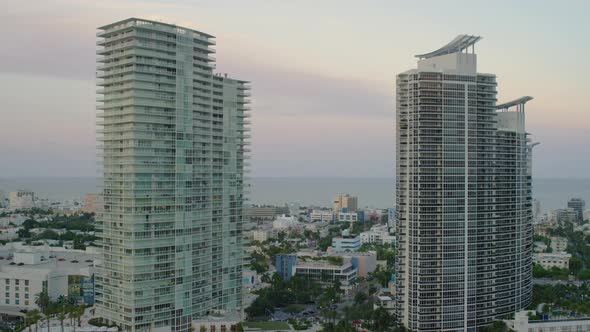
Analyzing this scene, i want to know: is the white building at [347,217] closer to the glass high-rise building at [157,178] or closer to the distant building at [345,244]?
the distant building at [345,244]

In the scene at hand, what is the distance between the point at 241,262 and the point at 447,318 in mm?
16676

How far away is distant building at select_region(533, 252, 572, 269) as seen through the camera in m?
73.1

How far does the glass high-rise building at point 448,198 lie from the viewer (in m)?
41.2

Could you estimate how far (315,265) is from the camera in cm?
6600

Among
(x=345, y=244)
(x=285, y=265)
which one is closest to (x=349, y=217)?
(x=345, y=244)

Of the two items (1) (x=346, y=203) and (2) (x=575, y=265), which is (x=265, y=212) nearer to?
(1) (x=346, y=203)

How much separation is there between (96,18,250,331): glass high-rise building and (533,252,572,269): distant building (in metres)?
47.1

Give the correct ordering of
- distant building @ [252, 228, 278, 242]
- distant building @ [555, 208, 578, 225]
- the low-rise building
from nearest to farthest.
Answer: the low-rise building, distant building @ [252, 228, 278, 242], distant building @ [555, 208, 578, 225]

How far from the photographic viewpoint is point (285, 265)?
67500 mm

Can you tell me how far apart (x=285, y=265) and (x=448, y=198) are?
97.9ft

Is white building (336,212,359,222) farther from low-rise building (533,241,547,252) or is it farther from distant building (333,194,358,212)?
low-rise building (533,241,547,252)

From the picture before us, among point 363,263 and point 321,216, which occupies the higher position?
point 321,216

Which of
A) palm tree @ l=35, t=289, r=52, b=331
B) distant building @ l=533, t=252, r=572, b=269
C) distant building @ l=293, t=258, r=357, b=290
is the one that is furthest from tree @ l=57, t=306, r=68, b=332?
distant building @ l=533, t=252, r=572, b=269

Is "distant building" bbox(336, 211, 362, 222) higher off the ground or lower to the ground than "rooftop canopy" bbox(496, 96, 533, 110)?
lower
